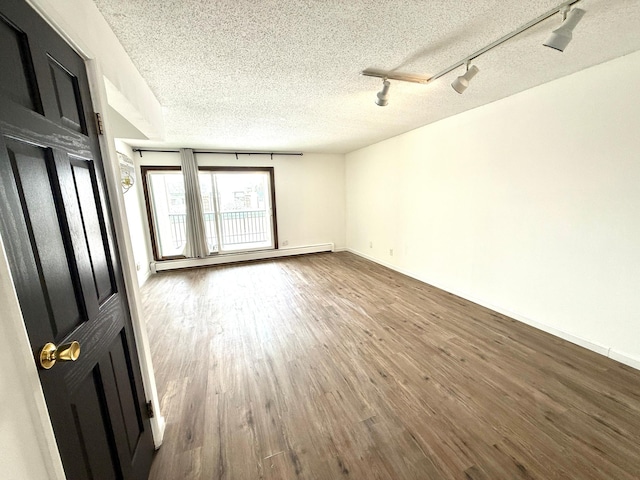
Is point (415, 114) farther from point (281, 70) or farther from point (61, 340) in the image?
point (61, 340)

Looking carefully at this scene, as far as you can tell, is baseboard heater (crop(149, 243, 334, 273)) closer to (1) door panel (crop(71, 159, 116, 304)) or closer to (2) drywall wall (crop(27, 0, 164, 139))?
(2) drywall wall (crop(27, 0, 164, 139))

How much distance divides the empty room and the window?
1.53 meters

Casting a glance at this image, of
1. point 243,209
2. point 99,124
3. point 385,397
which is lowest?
point 385,397

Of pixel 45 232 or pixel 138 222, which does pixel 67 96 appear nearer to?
pixel 45 232

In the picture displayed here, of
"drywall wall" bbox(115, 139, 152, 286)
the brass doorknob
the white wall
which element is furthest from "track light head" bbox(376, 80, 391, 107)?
"drywall wall" bbox(115, 139, 152, 286)

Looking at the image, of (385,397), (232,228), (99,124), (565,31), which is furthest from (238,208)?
(565,31)

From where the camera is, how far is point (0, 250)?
540mm

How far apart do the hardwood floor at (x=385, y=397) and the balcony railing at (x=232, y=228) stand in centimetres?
255

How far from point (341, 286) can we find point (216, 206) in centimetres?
314

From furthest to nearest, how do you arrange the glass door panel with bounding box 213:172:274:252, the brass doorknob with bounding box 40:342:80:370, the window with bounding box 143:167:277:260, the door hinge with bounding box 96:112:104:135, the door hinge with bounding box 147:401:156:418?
the glass door panel with bounding box 213:172:274:252 → the window with bounding box 143:167:277:260 → the door hinge with bounding box 147:401:156:418 → the door hinge with bounding box 96:112:104:135 → the brass doorknob with bounding box 40:342:80:370

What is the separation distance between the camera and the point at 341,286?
12.5 feet

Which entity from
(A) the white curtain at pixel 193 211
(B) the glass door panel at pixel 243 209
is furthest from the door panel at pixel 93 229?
(B) the glass door panel at pixel 243 209

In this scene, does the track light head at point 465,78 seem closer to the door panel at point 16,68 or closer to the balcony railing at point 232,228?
the door panel at point 16,68

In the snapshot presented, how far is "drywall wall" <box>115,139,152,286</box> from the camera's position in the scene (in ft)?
12.9
